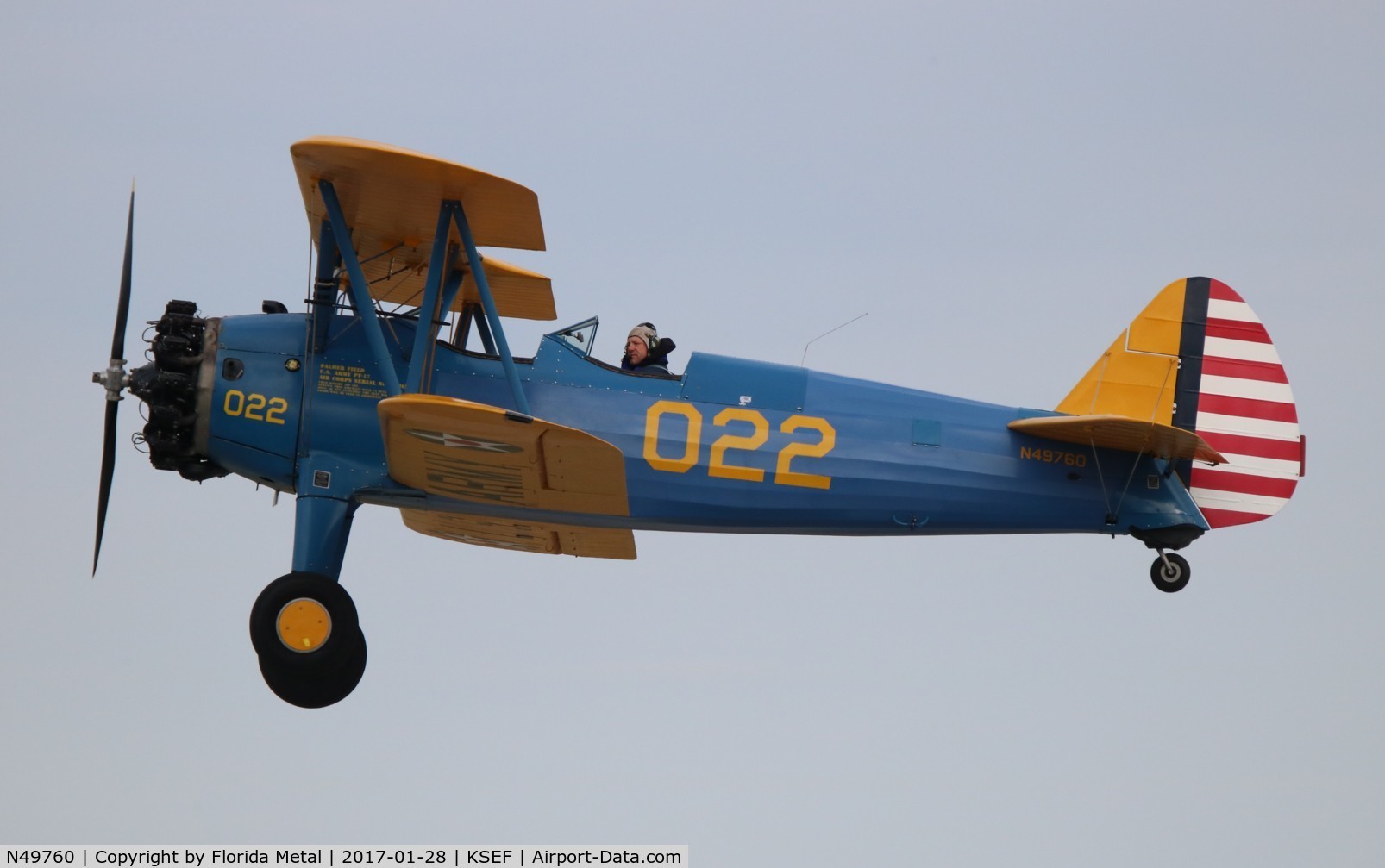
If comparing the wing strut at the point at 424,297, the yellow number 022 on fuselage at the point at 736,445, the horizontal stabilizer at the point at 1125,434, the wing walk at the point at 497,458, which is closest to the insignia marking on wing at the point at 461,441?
the wing walk at the point at 497,458

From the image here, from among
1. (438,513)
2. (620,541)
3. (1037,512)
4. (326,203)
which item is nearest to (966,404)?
(1037,512)

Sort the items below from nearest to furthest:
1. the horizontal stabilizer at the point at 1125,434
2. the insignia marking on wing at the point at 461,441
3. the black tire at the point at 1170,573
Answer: the insignia marking on wing at the point at 461,441 → the horizontal stabilizer at the point at 1125,434 → the black tire at the point at 1170,573

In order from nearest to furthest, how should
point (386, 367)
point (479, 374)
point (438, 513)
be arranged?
1. point (386, 367)
2. point (479, 374)
3. point (438, 513)

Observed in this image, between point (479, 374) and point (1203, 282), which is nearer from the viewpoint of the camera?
point (479, 374)

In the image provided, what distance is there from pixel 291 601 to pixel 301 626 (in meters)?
0.16

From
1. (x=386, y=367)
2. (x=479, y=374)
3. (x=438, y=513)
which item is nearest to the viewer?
(x=386, y=367)

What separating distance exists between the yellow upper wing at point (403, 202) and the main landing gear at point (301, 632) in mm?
2106

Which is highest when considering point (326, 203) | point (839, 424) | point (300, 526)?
point (326, 203)

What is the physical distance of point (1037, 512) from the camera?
9.65 metres

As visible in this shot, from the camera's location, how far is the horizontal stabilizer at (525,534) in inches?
400

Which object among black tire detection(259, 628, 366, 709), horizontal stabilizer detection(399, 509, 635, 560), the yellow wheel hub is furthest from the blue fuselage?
black tire detection(259, 628, 366, 709)

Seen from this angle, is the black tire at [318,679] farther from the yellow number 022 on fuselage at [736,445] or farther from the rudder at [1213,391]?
the rudder at [1213,391]

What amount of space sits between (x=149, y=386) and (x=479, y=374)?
192 cm

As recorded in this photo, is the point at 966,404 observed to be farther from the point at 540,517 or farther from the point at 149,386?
the point at 149,386
